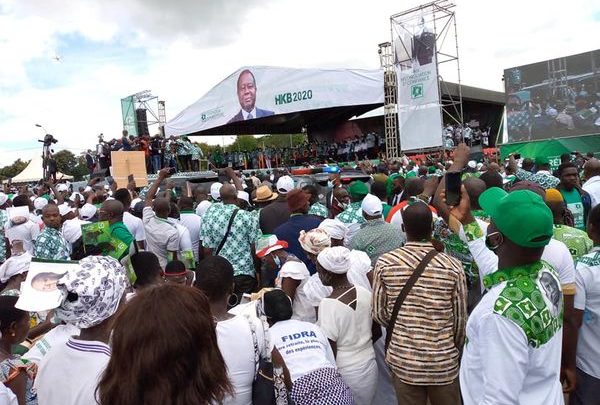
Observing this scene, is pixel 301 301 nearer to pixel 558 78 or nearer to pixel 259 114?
pixel 259 114

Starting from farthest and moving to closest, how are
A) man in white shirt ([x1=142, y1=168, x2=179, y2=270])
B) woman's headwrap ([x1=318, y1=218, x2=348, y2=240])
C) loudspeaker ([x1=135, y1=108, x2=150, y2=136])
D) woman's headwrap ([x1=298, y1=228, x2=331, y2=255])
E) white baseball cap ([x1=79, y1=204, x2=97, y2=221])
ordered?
1. loudspeaker ([x1=135, y1=108, x2=150, y2=136])
2. white baseball cap ([x1=79, y1=204, x2=97, y2=221])
3. man in white shirt ([x1=142, y1=168, x2=179, y2=270])
4. woman's headwrap ([x1=318, y1=218, x2=348, y2=240])
5. woman's headwrap ([x1=298, y1=228, x2=331, y2=255])

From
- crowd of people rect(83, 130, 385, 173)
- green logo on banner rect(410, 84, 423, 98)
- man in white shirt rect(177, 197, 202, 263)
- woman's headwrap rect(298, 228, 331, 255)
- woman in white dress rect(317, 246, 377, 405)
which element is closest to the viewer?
woman in white dress rect(317, 246, 377, 405)

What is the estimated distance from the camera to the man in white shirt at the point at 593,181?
17.2ft

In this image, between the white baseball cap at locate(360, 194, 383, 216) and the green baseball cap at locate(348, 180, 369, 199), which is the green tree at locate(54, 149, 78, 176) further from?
the white baseball cap at locate(360, 194, 383, 216)

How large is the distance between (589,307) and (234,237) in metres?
3.03

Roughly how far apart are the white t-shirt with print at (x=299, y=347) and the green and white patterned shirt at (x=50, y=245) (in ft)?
10.4

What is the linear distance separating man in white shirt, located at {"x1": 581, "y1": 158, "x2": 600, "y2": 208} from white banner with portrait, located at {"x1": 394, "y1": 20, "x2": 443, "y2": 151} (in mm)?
12120

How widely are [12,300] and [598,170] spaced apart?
580cm

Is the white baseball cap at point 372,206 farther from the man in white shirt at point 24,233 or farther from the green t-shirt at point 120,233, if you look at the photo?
the man in white shirt at point 24,233

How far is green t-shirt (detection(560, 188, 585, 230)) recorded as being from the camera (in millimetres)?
5137

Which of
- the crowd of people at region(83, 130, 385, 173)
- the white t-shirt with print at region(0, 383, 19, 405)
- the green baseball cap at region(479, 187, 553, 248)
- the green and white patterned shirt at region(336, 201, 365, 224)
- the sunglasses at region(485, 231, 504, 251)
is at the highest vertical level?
the crowd of people at region(83, 130, 385, 173)

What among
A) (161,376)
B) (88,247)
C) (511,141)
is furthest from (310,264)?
(511,141)

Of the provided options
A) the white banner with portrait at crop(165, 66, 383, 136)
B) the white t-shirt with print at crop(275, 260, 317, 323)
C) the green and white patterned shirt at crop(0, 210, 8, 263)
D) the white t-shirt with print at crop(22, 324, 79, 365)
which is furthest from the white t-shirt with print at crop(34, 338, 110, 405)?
the white banner with portrait at crop(165, 66, 383, 136)

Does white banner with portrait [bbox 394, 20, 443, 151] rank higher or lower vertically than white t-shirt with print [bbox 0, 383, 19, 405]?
higher
